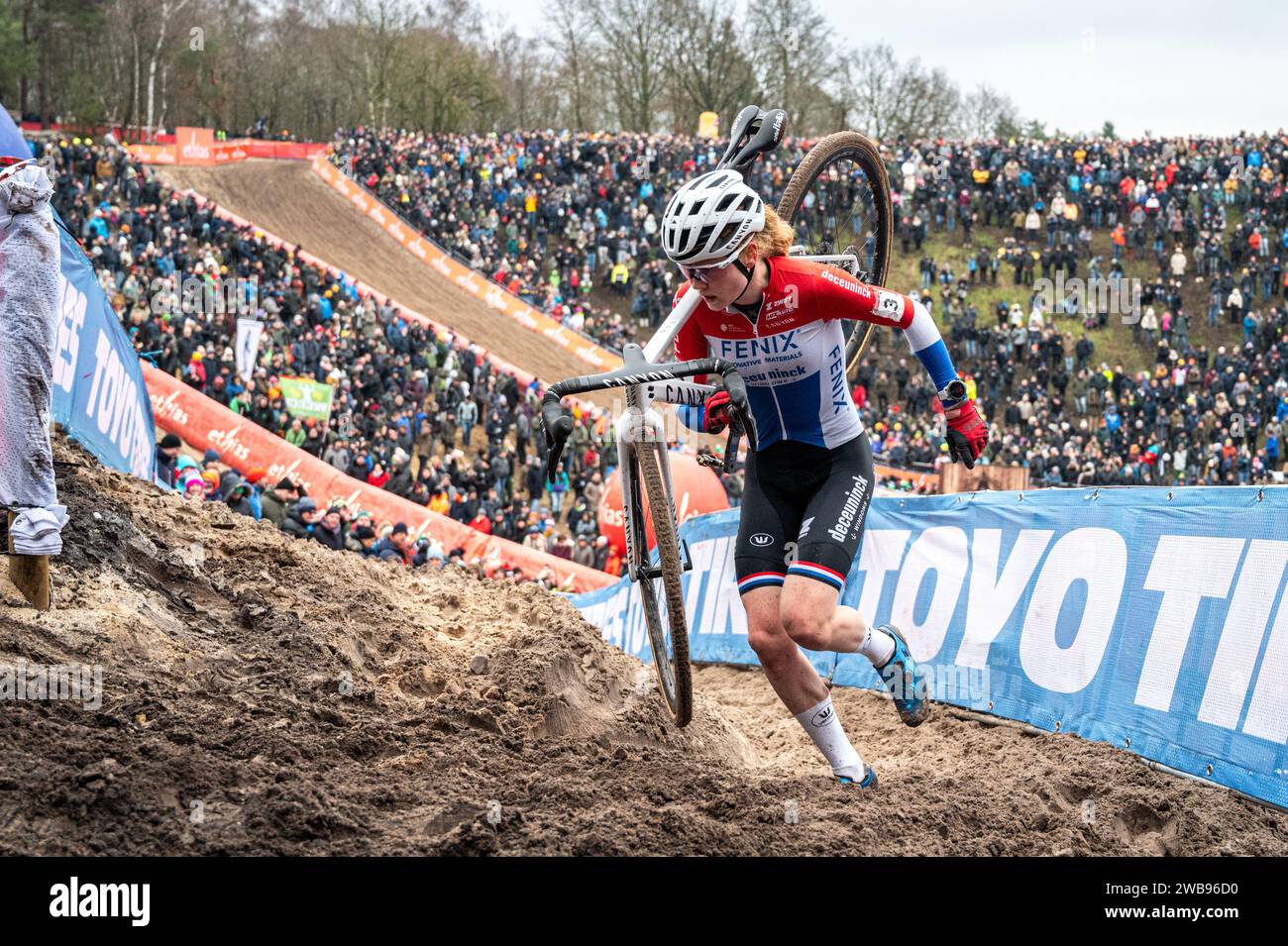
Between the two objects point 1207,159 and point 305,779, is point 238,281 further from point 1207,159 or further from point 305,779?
point 1207,159

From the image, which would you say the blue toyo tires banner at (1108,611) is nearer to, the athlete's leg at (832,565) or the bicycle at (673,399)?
the athlete's leg at (832,565)

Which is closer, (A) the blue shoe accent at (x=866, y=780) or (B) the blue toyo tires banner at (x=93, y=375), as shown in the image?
(A) the blue shoe accent at (x=866, y=780)

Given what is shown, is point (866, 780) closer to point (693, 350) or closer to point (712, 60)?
point (693, 350)

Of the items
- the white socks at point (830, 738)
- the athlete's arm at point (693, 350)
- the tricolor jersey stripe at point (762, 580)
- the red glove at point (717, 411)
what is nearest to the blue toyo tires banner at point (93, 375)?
the athlete's arm at point (693, 350)

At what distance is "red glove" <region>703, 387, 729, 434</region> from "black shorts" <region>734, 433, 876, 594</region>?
13.0 inches

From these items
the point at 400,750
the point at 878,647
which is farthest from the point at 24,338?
the point at 878,647

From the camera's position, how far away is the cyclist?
18.5 ft

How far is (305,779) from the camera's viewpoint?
4.61 m

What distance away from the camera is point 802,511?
6.14 m

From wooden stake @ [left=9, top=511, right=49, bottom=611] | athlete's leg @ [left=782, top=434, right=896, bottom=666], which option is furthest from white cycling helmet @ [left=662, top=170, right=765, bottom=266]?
wooden stake @ [left=9, top=511, right=49, bottom=611]

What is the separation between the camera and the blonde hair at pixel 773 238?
5.75 metres

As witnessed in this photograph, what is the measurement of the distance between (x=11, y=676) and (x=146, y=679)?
22.1 inches

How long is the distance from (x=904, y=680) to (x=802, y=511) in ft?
3.42
